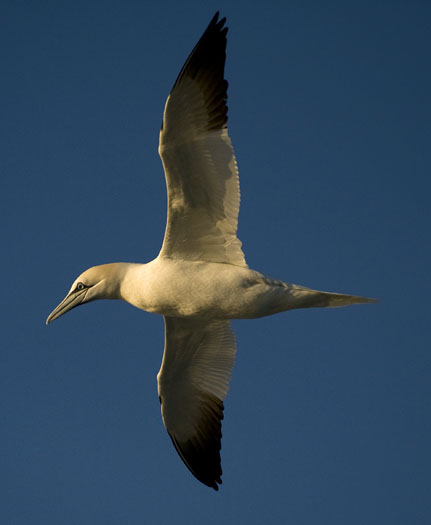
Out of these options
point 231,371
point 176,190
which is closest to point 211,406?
point 231,371

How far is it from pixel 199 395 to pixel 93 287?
7.94 ft

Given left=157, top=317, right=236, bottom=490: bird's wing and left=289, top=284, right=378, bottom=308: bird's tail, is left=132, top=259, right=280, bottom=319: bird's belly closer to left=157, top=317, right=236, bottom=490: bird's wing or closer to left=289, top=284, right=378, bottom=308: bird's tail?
left=289, top=284, right=378, bottom=308: bird's tail

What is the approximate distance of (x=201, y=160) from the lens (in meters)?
9.70

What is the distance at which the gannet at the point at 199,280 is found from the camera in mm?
9523

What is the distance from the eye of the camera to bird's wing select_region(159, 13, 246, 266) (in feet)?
31.0

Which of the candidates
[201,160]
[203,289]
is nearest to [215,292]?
[203,289]

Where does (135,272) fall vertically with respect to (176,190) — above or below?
below

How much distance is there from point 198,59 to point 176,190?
163 centimetres

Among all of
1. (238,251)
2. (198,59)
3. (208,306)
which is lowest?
(208,306)

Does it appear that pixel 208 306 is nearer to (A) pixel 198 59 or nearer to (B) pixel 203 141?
(B) pixel 203 141

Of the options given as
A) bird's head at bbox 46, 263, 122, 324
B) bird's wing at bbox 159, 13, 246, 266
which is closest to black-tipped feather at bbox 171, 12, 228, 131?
bird's wing at bbox 159, 13, 246, 266

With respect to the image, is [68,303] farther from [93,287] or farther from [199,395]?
[199,395]

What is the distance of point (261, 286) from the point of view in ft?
33.4

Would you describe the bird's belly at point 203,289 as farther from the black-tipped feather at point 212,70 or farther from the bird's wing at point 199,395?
the black-tipped feather at point 212,70
